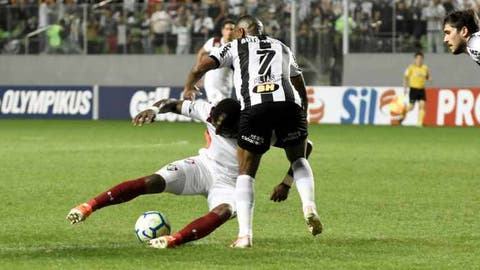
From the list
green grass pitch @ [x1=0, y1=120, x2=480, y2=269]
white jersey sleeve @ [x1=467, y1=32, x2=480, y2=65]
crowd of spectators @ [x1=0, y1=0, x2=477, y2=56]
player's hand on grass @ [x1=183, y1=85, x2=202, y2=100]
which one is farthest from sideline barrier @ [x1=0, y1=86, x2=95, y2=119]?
white jersey sleeve @ [x1=467, y1=32, x2=480, y2=65]

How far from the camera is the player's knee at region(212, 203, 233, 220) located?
353 inches

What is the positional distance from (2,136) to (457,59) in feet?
47.0

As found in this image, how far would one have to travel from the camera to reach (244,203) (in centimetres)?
895

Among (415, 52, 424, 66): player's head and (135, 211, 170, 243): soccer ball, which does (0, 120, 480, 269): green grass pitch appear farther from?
(415, 52, 424, 66): player's head

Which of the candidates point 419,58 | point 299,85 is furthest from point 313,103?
point 299,85

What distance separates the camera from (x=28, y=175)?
15.6m

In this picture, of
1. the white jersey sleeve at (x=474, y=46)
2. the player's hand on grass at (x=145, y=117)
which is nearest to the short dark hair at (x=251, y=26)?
the player's hand on grass at (x=145, y=117)

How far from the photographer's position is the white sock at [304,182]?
9047mm

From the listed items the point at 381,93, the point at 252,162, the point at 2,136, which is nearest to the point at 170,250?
the point at 252,162

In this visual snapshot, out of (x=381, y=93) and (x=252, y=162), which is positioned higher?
(x=252, y=162)

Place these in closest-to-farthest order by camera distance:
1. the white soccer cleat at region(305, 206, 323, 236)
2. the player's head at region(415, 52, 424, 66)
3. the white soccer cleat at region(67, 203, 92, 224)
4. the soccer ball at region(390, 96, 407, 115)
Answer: the white soccer cleat at region(305, 206, 323, 236)
the white soccer cleat at region(67, 203, 92, 224)
the player's head at region(415, 52, 424, 66)
the soccer ball at region(390, 96, 407, 115)

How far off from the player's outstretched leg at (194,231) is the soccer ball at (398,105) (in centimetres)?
2120

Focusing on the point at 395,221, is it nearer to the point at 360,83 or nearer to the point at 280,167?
the point at 280,167

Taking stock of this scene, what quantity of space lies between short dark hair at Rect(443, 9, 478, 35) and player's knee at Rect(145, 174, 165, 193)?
258 centimetres
